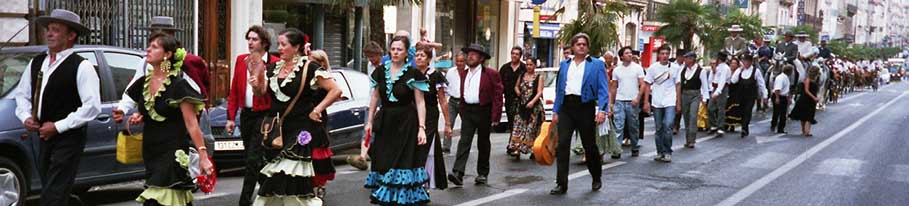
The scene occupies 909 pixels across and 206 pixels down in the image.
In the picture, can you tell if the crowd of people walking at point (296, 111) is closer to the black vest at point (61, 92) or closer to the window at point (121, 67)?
the black vest at point (61, 92)

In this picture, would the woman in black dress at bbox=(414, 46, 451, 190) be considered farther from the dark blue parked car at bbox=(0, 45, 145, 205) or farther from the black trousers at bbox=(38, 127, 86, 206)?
the black trousers at bbox=(38, 127, 86, 206)

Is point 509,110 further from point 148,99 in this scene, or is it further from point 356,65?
point 356,65

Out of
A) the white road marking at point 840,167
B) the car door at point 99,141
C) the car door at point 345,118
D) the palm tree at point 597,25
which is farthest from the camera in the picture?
the palm tree at point 597,25

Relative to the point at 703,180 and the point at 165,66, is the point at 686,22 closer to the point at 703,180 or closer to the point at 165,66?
the point at 703,180

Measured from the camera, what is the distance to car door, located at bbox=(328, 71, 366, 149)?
44.0 ft

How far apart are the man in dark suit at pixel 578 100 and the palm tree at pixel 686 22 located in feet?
91.2

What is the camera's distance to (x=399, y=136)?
9.01 meters

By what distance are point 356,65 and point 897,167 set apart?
15320 millimetres

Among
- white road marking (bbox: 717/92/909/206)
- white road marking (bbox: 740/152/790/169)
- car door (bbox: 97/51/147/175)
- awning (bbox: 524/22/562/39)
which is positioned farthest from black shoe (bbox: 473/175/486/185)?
awning (bbox: 524/22/562/39)

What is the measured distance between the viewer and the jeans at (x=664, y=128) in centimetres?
1462

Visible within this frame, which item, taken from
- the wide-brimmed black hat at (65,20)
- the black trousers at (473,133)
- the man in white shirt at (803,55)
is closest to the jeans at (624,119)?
the black trousers at (473,133)

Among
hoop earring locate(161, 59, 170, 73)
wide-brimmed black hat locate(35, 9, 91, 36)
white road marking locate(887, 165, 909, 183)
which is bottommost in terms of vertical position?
white road marking locate(887, 165, 909, 183)

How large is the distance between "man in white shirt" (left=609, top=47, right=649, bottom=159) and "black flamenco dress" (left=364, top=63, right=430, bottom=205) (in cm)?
589

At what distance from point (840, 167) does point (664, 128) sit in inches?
85.3
